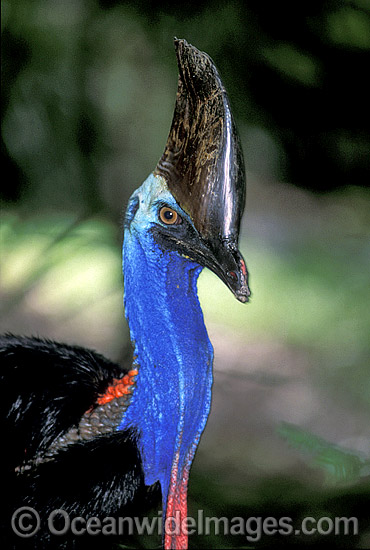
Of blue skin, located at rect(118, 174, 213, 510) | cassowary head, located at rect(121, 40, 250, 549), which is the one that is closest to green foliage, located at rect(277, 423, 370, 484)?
cassowary head, located at rect(121, 40, 250, 549)

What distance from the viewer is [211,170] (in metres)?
1.01

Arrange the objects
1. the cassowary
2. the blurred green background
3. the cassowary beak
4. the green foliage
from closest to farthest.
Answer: the cassowary beak → the cassowary → the green foliage → the blurred green background

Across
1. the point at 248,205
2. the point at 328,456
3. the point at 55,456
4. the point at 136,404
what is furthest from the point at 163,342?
the point at 248,205

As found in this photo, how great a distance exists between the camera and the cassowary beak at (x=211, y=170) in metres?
1.00

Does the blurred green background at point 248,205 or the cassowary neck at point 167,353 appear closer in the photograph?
the cassowary neck at point 167,353

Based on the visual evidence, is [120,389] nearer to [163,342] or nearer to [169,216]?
[163,342]

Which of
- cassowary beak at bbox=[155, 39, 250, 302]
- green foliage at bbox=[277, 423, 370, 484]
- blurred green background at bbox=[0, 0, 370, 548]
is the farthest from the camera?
blurred green background at bbox=[0, 0, 370, 548]

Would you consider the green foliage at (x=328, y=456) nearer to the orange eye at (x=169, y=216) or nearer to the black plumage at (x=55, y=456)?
the black plumage at (x=55, y=456)

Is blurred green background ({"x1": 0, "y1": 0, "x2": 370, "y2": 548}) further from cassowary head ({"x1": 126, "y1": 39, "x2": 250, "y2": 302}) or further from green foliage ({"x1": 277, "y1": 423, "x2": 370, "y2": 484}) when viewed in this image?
cassowary head ({"x1": 126, "y1": 39, "x2": 250, "y2": 302})

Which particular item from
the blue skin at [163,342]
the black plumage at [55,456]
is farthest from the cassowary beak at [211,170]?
the black plumage at [55,456]

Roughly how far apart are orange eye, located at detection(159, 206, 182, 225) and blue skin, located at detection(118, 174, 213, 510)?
27 millimetres

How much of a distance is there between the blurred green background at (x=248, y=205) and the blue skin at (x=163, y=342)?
1.02 meters

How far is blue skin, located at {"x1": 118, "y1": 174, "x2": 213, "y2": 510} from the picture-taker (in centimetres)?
115

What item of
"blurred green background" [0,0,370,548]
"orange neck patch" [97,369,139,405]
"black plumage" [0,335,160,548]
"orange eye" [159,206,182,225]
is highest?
"blurred green background" [0,0,370,548]
